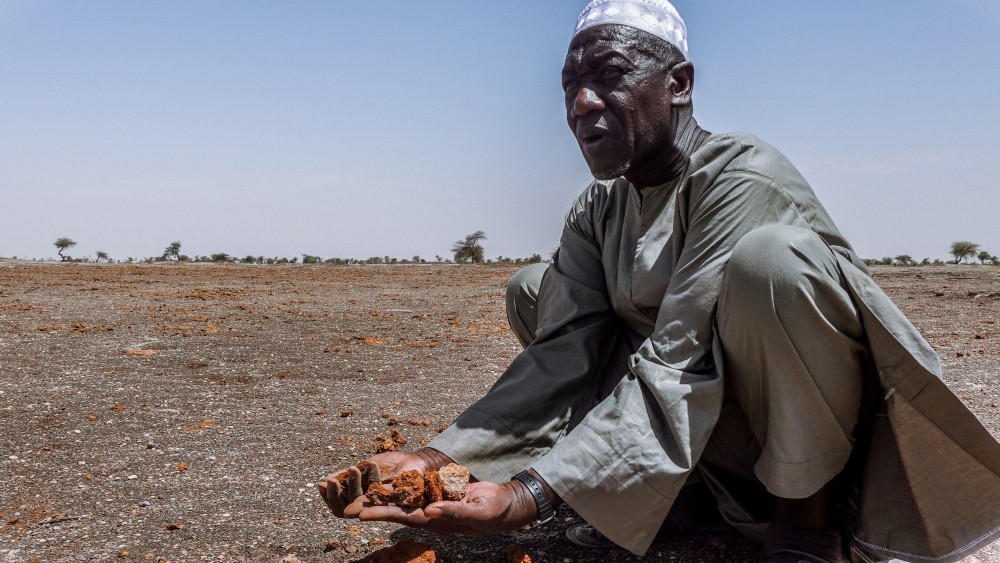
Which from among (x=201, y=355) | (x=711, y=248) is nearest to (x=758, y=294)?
(x=711, y=248)

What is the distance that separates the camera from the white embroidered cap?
1.98 metres

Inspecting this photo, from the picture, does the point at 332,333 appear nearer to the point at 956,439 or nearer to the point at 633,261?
the point at 633,261

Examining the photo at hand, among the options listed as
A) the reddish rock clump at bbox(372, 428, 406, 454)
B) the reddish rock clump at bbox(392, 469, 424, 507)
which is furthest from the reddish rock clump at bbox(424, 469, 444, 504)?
the reddish rock clump at bbox(372, 428, 406, 454)

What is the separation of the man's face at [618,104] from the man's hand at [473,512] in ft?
2.69

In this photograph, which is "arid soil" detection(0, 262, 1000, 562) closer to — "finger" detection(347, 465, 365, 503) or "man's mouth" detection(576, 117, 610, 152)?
"finger" detection(347, 465, 365, 503)

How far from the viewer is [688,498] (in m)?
2.08

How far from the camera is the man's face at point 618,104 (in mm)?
1940

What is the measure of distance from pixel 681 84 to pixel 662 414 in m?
0.84

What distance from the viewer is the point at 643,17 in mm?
1991

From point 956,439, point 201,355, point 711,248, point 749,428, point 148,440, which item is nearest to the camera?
point 956,439

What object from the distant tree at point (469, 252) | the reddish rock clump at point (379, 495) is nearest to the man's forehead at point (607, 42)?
the reddish rock clump at point (379, 495)

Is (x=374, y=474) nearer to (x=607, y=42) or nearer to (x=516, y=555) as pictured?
(x=516, y=555)

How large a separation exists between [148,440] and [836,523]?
231cm

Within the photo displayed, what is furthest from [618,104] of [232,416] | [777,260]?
[232,416]
